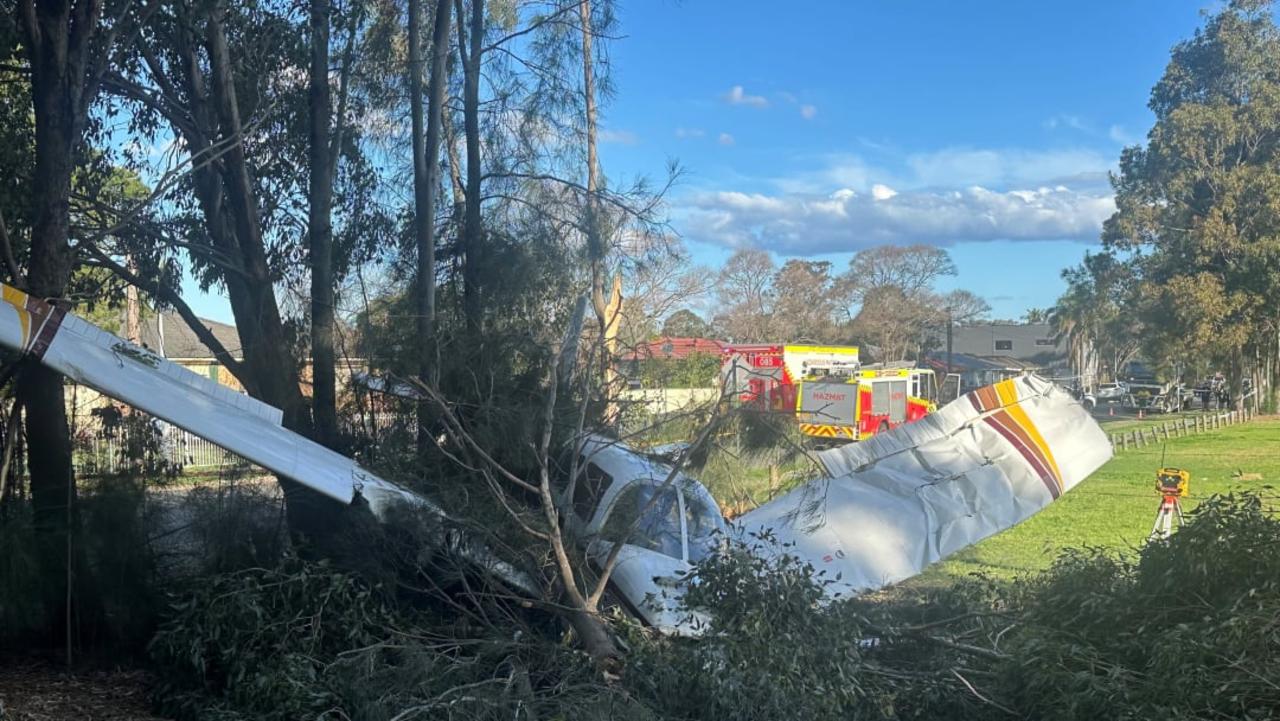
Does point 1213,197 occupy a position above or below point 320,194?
above

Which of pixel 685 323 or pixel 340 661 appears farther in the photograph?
pixel 685 323

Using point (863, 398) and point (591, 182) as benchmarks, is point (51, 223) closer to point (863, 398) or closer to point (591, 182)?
point (591, 182)

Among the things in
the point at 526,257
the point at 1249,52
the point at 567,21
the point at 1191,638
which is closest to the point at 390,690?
the point at 1191,638

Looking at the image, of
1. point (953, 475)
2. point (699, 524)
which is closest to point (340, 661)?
point (699, 524)

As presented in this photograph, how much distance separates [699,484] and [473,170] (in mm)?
4417

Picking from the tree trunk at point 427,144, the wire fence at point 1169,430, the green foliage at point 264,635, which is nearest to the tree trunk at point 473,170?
the tree trunk at point 427,144

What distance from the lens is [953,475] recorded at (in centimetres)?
1095

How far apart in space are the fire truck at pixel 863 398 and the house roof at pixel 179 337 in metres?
12.4

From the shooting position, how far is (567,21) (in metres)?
10.5

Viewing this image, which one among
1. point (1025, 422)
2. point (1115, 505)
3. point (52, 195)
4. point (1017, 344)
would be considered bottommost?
point (1115, 505)

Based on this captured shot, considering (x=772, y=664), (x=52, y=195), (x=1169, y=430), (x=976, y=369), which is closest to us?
(x=772, y=664)

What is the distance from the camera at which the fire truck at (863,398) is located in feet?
76.8

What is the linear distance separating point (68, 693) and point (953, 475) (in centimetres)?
835

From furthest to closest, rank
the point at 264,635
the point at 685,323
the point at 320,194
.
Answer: the point at 685,323, the point at 320,194, the point at 264,635
